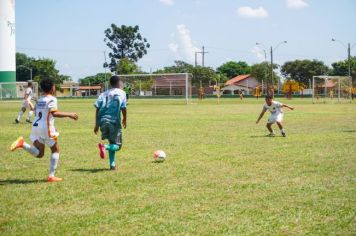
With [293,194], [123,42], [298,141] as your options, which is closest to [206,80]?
[123,42]

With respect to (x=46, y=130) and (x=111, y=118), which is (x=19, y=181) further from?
(x=111, y=118)

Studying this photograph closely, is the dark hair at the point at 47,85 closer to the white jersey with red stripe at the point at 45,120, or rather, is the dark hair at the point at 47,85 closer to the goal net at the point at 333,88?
the white jersey with red stripe at the point at 45,120

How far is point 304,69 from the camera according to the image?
352 ft

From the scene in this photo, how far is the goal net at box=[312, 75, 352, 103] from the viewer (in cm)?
5950

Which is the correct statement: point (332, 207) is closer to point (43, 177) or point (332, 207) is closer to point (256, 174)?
point (256, 174)

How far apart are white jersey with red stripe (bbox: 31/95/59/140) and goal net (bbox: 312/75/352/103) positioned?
5427 cm

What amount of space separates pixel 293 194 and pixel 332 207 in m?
0.82

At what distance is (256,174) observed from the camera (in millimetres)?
8469

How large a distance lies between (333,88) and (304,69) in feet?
157

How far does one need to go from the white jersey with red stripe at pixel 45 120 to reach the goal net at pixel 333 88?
178ft

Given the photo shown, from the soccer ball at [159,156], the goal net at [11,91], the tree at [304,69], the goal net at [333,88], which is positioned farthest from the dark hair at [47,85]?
the tree at [304,69]

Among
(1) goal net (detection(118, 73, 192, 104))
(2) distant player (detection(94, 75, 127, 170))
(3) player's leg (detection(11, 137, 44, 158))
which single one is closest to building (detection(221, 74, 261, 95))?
(1) goal net (detection(118, 73, 192, 104))

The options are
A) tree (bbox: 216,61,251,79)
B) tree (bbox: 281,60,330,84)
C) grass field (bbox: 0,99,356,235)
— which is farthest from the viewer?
tree (bbox: 216,61,251,79)

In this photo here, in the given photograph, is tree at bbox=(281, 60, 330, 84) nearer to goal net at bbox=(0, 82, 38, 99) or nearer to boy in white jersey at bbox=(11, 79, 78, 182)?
goal net at bbox=(0, 82, 38, 99)
